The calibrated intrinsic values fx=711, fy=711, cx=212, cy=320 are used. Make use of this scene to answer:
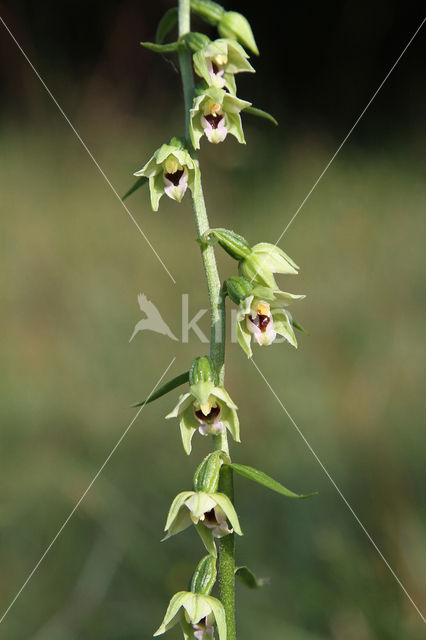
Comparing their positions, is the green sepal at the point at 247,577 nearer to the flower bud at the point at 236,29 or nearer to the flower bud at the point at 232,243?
the flower bud at the point at 232,243

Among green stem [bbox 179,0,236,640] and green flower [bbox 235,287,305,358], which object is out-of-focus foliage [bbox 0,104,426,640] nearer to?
green stem [bbox 179,0,236,640]

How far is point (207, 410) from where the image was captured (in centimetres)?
159

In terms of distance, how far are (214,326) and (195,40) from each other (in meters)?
0.69

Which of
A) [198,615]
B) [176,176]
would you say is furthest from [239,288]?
[198,615]

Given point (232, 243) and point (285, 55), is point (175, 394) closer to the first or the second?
point (232, 243)

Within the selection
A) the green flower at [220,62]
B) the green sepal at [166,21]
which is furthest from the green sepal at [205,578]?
the green sepal at [166,21]

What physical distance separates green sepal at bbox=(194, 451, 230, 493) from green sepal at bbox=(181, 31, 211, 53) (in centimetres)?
96

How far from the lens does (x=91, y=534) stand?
2703 millimetres

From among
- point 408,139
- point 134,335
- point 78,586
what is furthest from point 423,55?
point 78,586

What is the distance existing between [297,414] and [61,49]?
6.11 metres

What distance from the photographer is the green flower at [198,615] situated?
1531 millimetres

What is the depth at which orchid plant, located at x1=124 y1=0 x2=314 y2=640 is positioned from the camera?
5.12 ft

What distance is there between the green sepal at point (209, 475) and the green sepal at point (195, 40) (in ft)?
3.15

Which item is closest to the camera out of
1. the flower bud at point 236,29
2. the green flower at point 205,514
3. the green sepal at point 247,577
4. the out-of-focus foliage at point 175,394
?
the green flower at point 205,514
